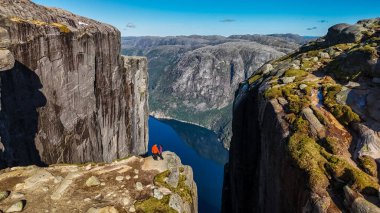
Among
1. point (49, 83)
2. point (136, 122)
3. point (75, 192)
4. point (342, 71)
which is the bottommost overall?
point (136, 122)

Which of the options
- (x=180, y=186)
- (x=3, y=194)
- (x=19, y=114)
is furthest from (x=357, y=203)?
Result: (x=19, y=114)

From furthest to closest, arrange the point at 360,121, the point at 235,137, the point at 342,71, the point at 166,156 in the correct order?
1. the point at 235,137
2. the point at 342,71
3. the point at 360,121
4. the point at 166,156

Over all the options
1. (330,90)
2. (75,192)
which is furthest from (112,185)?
(330,90)

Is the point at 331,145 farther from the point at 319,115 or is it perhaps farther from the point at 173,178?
the point at 173,178

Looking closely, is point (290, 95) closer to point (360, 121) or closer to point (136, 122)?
point (360, 121)

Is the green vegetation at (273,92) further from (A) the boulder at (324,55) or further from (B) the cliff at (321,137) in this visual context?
(A) the boulder at (324,55)

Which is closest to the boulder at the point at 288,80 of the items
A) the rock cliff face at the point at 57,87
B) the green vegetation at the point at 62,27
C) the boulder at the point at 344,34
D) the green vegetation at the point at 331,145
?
the green vegetation at the point at 331,145
